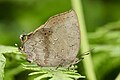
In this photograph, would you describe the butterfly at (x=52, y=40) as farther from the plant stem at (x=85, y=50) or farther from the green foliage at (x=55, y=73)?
the plant stem at (x=85, y=50)

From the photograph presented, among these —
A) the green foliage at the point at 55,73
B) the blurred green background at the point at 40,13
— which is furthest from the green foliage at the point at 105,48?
the blurred green background at the point at 40,13

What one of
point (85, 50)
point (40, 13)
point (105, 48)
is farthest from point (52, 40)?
point (40, 13)

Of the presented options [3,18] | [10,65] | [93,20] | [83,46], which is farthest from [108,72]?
[3,18]

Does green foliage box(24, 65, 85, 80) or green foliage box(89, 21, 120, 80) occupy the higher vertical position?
green foliage box(89, 21, 120, 80)

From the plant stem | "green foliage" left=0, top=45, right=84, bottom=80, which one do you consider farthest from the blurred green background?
"green foliage" left=0, top=45, right=84, bottom=80

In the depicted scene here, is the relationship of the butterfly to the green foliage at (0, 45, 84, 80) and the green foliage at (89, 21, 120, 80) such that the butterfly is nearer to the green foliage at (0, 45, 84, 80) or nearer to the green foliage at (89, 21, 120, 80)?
the green foliage at (0, 45, 84, 80)

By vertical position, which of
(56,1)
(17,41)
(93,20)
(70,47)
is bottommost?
(70,47)

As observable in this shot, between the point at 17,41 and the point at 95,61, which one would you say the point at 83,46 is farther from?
the point at 17,41

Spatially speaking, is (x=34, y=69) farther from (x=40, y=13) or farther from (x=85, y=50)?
(x=40, y=13)
